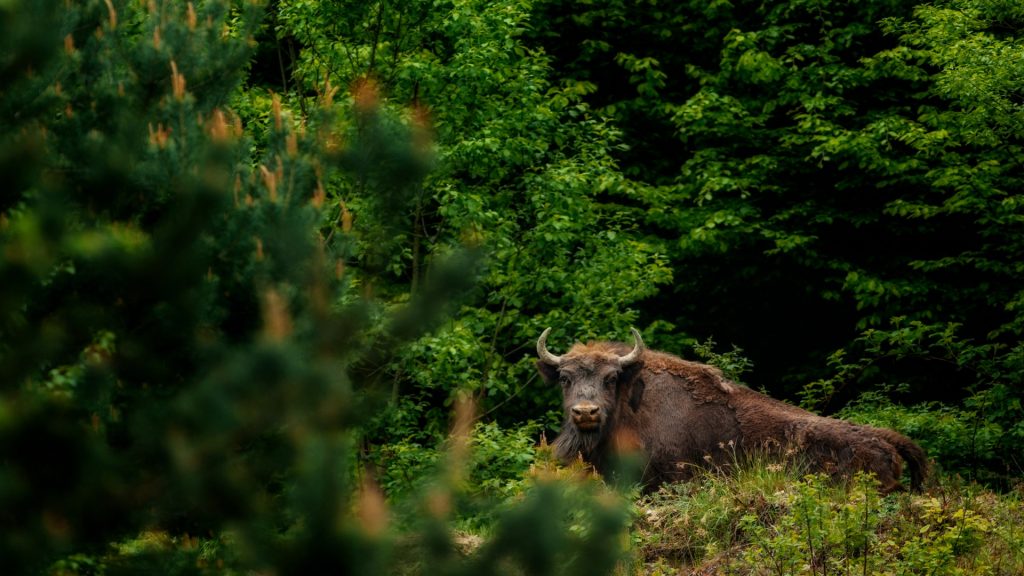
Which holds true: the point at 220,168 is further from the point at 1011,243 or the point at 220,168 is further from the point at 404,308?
the point at 1011,243

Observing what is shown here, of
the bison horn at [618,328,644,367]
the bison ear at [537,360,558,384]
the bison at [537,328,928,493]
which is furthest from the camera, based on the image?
the bison ear at [537,360,558,384]

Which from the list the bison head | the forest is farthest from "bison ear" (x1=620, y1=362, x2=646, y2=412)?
the forest

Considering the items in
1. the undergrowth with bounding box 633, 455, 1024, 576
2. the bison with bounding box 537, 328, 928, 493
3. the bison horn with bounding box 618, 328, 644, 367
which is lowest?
the bison with bounding box 537, 328, 928, 493

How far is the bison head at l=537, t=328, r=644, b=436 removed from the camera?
1155 cm

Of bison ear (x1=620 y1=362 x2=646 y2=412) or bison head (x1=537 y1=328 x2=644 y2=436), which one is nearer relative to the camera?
bison head (x1=537 y1=328 x2=644 y2=436)

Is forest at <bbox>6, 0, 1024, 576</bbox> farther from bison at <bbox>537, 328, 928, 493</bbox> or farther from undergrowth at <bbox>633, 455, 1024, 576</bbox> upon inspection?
bison at <bbox>537, 328, 928, 493</bbox>

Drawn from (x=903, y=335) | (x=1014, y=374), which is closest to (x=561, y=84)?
(x=903, y=335)

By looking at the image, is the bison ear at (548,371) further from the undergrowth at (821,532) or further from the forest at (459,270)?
the undergrowth at (821,532)

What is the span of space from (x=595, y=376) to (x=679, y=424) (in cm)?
103

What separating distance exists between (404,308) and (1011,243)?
1436 cm

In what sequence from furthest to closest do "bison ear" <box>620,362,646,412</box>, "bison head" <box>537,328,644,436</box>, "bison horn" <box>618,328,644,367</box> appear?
1. "bison ear" <box>620,362,646,412</box>
2. "bison horn" <box>618,328,644,367</box>
3. "bison head" <box>537,328,644,436</box>

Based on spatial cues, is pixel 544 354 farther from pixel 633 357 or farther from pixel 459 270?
pixel 459 270

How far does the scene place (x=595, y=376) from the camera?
11.8 m

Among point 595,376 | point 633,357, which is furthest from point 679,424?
point 595,376
